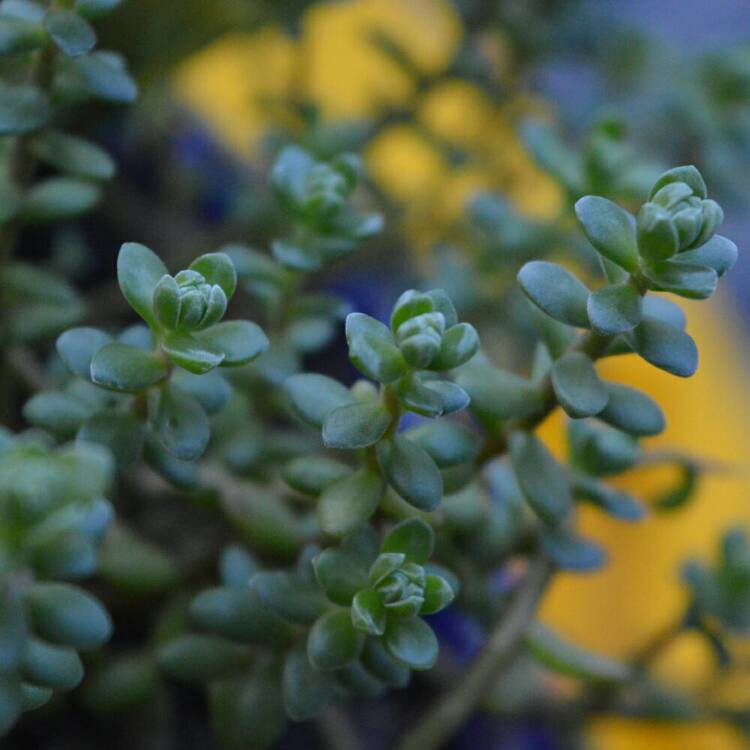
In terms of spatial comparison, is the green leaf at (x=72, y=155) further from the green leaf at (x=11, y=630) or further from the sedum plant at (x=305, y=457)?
the green leaf at (x=11, y=630)

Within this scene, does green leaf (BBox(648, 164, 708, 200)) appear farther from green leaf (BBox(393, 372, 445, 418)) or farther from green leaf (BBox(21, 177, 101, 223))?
green leaf (BBox(21, 177, 101, 223))

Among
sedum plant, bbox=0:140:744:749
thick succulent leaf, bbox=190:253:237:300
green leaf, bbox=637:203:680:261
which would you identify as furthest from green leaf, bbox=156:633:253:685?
green leaf, bbox=637:203:680:261

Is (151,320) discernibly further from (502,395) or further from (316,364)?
(316,364)

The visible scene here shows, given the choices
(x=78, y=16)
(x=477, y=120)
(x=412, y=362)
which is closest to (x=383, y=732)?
(x=412, y=362)

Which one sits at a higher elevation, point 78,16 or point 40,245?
point 78,16

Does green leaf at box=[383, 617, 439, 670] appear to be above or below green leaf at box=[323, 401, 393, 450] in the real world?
below
